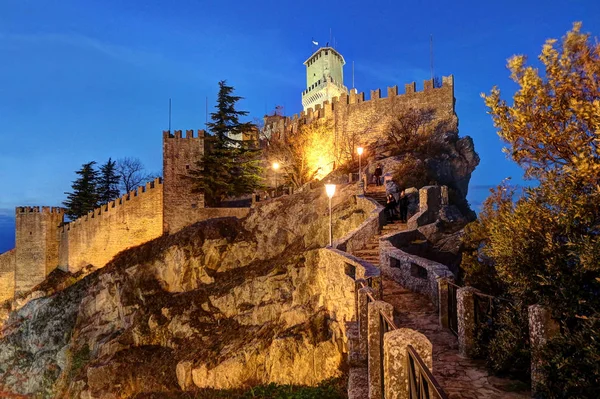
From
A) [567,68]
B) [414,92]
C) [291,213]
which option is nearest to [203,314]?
[291,213]

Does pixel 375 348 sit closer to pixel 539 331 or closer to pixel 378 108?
pixel 539 331

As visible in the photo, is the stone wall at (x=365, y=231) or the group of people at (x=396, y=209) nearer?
the stone wall at (x=365, y=231)

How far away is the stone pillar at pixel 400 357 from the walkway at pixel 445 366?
6.23ft

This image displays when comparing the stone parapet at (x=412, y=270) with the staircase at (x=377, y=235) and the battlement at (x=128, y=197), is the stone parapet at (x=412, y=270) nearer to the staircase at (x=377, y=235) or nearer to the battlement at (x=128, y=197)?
the staircase at (x=377, y=235)

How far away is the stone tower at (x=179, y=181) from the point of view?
28.0 meters

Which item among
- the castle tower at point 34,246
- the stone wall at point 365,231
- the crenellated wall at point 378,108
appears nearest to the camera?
the stone wall at point 365,231

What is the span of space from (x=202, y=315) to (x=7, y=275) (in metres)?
24.3

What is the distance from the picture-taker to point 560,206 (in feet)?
20.7

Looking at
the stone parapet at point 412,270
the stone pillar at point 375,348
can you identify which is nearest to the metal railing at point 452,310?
the stone parapet at point 412,270

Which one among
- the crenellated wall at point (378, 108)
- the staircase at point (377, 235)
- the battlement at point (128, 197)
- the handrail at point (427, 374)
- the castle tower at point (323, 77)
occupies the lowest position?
the handrail at point (427, 374)

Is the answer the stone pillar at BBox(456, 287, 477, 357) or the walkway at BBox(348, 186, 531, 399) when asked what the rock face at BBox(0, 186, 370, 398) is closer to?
the walkway at BBox(348, 186, 531, 399)

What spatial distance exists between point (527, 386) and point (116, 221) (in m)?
29.3

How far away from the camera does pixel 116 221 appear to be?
29.2m

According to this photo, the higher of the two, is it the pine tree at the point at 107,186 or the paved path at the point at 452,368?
the pine tree at the point at 107,186
